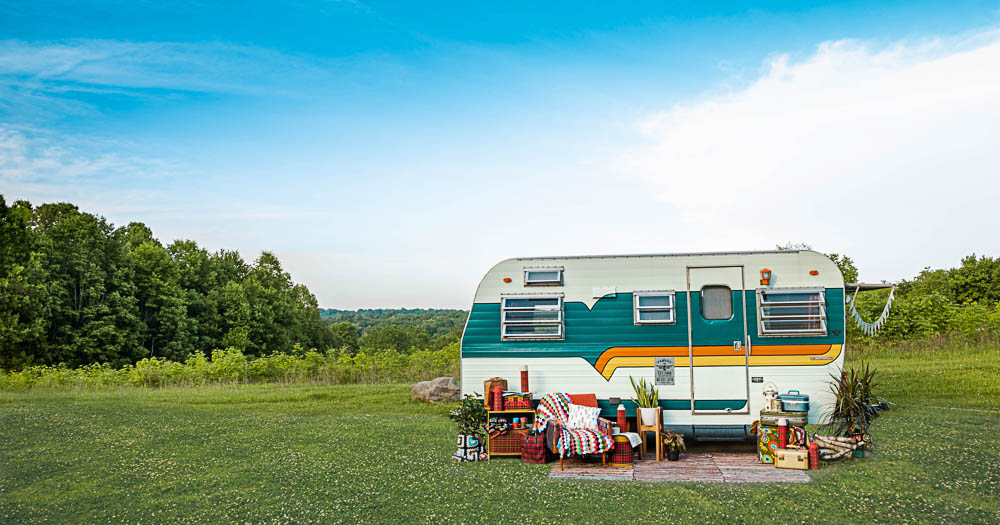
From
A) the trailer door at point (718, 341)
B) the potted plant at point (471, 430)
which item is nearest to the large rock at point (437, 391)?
the potted plant at point (471, 430)

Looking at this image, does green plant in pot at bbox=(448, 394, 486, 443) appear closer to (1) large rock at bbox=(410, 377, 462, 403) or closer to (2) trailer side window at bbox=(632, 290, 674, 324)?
(2) trailer side window at bbox=(632, 290, 674, 324)

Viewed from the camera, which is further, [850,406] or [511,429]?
[511,429]

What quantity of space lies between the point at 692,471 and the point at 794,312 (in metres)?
2.65

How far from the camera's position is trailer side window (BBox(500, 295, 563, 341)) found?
930cm

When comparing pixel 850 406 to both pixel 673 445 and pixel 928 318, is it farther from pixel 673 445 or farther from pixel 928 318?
pixel 928 318

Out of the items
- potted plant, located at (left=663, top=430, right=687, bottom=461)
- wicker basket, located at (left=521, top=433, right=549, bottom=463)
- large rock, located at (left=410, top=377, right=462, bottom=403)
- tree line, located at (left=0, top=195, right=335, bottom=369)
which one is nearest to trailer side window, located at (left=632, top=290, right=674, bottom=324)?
potted plant, located at (left=663, top=430, right=687, bottom=461)

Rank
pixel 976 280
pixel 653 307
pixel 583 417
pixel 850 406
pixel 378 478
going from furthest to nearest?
pixel 976 280, pixel 653 307, pixel 583 417, pixel 850 406, pixel 378 478

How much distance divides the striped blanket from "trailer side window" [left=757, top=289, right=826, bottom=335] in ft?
8.84

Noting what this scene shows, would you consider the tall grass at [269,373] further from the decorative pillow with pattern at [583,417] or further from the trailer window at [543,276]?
the decorative pillow with pattern at [583,417]

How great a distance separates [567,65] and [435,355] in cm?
1097

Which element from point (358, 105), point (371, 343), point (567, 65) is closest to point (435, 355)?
point (358, 105)

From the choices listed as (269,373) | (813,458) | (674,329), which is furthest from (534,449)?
(269,373)

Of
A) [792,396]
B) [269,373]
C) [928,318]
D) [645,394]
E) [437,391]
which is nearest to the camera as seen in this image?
[792,396]

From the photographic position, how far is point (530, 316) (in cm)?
939
